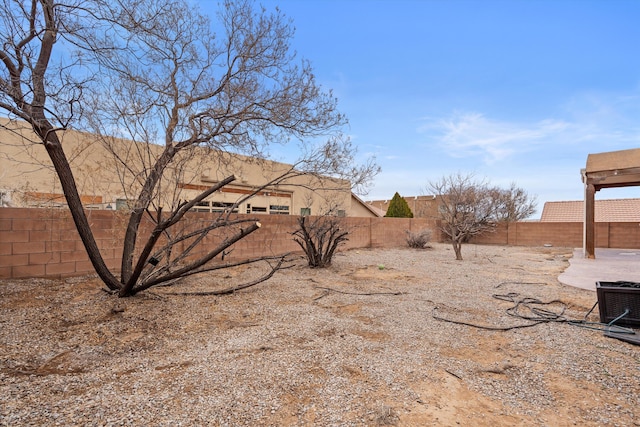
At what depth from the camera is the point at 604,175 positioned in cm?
913

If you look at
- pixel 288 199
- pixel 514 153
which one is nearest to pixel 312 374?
pixel 514 153

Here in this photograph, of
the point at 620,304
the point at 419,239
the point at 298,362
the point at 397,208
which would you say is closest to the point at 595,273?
the point at 620,304

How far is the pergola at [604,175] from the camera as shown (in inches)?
351

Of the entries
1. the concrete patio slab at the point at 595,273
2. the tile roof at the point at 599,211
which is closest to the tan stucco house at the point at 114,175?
the concrete patio slab at the point at 595,273

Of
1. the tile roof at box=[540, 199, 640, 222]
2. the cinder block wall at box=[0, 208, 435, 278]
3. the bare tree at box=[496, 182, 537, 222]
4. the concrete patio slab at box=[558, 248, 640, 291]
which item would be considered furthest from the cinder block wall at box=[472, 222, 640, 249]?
the cinder block wall at box=[0, 208, 435, 278]

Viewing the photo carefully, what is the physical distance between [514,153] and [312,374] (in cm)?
1323

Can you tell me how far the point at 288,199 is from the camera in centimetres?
1670

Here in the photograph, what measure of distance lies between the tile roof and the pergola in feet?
34.5

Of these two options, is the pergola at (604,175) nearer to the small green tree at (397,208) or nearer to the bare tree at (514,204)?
the small green tree at (397,208)

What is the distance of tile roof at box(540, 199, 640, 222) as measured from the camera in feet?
63.2

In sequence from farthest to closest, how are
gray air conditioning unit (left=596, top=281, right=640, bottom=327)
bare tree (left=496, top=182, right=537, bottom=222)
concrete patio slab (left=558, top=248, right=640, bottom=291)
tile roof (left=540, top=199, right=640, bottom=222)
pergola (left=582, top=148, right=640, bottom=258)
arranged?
bare tree (left=496, top=182, right=537, bottom=222), tile roof (left=540, top=199, right=640, bottom=222), pergola (left=582, top=148, right=640, bottom=258), concrete patio slab (left=558, top=248, right=640, bottom=291), gray air conditioning unit (left=596, top=281, right=640, bottom=327)

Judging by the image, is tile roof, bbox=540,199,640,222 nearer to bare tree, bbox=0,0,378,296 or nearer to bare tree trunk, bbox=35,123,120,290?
bare tree, bbox=0,0,378,296

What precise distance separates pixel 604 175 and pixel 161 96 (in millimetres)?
11260

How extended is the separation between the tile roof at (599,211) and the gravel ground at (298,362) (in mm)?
19403
